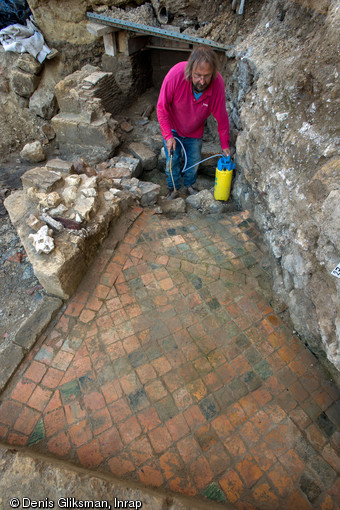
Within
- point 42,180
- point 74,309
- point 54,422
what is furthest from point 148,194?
point 54,422

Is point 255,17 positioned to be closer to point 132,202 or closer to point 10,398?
point 132,202

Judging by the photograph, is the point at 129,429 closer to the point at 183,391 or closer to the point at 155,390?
the point at 155,390

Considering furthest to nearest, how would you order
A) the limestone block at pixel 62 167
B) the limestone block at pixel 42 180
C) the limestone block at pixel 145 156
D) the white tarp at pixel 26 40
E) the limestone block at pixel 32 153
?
the white tarp at pixel 26 40, the limestone block at pixel 32 153, the limestone block at pixel 145 156, the limestone block at pixel 62 167, the limestone block at pixel 42 180

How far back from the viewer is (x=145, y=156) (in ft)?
18.6

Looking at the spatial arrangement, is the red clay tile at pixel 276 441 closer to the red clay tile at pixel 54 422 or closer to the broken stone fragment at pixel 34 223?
the red clay tile at pixel 54 422

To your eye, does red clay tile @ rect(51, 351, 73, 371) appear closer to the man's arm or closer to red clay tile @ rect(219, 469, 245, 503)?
red clay tile @ rect(219, 469, 245, 503)

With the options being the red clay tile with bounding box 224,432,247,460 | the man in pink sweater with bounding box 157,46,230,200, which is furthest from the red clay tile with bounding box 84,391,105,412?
the man in pink sweater with bounding box 157,46,230,200

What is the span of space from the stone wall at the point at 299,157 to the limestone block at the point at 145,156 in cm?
210

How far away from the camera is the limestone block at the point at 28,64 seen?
6621 millimetres

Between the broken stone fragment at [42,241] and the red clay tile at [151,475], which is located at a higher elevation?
the broken stone fragment at [42,241]

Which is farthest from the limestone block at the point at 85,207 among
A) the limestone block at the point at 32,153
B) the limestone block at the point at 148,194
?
the limestone block at the point at 32,153

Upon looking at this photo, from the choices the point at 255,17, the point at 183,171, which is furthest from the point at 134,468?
the point at 255,17

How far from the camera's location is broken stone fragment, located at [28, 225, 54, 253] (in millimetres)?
2900

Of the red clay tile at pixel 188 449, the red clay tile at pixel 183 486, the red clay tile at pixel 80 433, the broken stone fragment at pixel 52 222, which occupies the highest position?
the broken stone fragment at pixel 52 222
